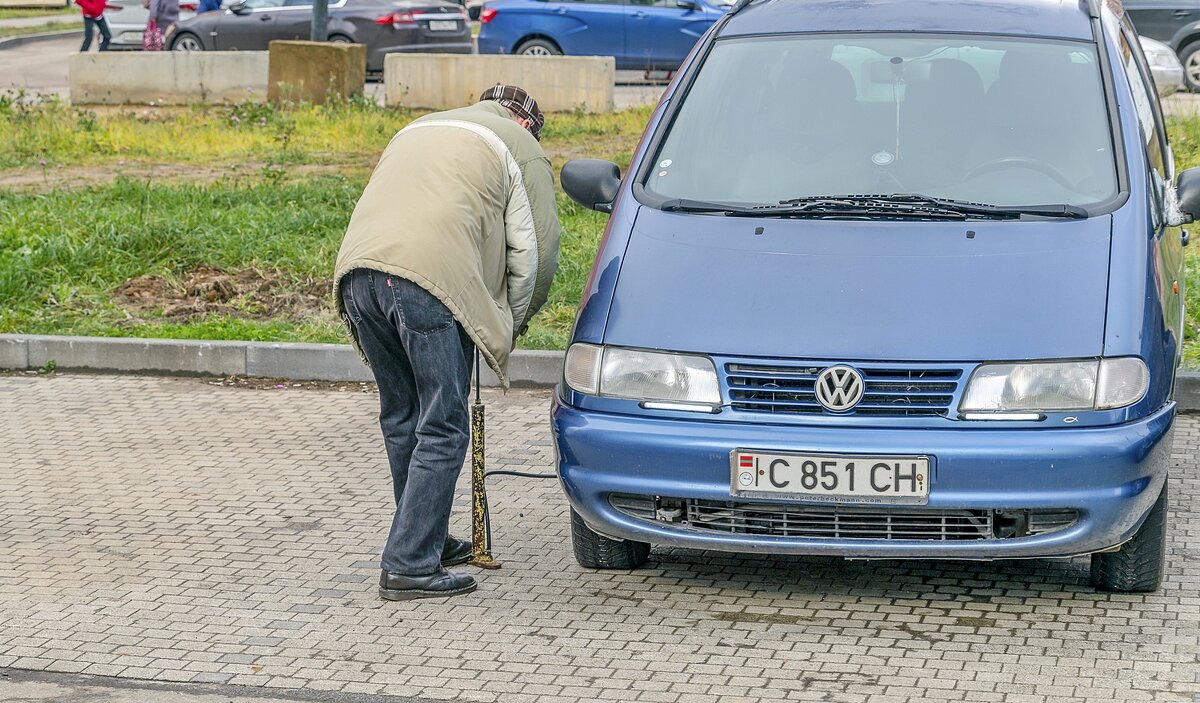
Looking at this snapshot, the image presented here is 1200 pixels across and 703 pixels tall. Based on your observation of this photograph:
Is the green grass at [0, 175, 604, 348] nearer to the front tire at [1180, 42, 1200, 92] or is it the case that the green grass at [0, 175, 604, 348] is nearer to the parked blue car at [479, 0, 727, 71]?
the parked blue car at [479, 0, 727, 71]

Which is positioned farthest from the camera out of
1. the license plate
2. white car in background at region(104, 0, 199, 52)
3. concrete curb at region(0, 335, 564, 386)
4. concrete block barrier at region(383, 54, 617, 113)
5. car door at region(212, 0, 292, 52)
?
white car in background at region(104, 0, 199, 52)

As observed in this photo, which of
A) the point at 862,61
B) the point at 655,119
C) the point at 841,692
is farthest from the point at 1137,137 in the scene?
the point at 841,692

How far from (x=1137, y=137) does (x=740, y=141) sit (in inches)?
49.9

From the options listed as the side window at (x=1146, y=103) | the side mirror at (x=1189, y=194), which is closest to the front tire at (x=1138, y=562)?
the side mirror at (x=1189, y=194)

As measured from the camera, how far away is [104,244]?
33.5 ft

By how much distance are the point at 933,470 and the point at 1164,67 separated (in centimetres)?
1247

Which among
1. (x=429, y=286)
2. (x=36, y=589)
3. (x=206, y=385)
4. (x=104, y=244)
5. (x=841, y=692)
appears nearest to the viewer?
→ (x=841, y=692)

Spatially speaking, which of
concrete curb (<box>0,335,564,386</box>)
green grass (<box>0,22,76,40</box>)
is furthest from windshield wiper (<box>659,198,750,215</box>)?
green grass (<box>0,22,76,40</box>)

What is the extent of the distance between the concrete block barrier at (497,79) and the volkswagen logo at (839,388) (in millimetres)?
12727

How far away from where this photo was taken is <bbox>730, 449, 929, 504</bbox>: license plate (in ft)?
15.1

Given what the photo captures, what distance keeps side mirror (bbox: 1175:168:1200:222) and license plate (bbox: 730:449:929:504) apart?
1.43 meters

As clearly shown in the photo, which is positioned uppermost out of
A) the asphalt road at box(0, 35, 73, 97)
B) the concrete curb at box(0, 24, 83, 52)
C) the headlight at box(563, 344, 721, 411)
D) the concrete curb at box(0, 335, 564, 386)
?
the headlight at box(563, 344, 721, 411)

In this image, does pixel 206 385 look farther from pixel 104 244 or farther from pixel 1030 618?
pixel 1030 618

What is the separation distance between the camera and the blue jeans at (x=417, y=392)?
16.2ft
